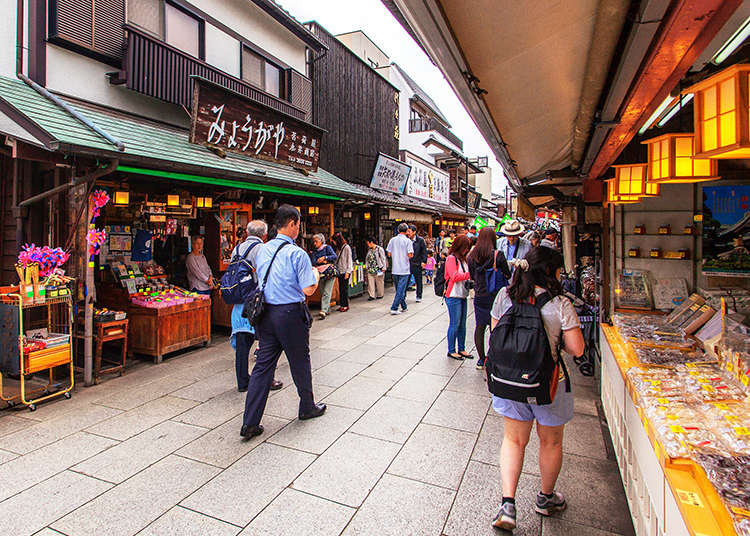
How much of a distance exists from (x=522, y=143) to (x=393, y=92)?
573 inches

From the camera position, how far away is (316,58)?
1266cm

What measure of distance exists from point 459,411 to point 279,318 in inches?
90.8

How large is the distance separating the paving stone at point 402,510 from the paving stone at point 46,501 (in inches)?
82.4

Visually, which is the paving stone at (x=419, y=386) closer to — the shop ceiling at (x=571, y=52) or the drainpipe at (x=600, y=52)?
the shop ceiling at (x=571, y=52)

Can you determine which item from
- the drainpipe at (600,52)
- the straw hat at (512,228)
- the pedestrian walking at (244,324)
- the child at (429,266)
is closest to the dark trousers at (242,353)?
the pedestrian walking at (244,324)

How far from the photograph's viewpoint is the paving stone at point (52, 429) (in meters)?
4.04

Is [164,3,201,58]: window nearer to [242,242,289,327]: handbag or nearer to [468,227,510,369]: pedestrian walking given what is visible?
[242,242,289,327]: handbag

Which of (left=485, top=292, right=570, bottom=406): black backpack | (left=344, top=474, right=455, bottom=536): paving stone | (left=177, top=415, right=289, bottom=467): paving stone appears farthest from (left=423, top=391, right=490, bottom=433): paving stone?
(left=485, top=292, right=570, bottom=406): black backpack

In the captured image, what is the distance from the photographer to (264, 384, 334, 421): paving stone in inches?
187


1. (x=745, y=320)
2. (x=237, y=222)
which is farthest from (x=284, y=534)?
(x=237, y=222)

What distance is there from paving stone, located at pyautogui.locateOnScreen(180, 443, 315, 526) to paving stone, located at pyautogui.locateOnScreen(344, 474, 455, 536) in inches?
28.4

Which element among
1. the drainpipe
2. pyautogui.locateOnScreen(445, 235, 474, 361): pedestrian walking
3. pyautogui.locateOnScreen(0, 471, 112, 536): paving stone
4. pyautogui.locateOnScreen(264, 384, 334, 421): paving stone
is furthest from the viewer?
pyautogui.locateOnScreen(445, 235, 474, 361): pedestrian walking

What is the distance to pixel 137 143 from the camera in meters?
6.06

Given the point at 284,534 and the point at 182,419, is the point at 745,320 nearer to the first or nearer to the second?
the point at 284,534
